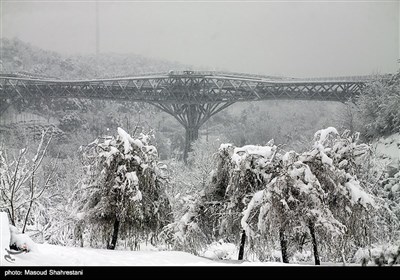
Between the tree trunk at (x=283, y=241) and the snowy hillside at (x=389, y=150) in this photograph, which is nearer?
the tree trunk at (x=283, y=241)

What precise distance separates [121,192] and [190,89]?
9305 millimetres

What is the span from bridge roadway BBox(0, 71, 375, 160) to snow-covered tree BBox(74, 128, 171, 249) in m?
7.72

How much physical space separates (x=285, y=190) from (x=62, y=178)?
1441cm

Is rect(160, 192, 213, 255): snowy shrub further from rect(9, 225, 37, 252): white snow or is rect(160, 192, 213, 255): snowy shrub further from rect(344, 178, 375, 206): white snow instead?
rect(9, 225, 37, 252): white snow

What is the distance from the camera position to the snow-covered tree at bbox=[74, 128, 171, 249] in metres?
7.43

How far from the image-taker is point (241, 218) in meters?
6.98

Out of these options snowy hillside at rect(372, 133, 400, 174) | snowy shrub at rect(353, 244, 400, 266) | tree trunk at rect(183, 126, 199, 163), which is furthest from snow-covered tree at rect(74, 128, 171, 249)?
tree trunk at rect(183, 126, 199, 163)

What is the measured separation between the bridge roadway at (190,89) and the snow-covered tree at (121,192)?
25.3ft

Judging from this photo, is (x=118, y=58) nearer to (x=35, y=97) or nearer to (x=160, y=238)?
(x=35, y=97)

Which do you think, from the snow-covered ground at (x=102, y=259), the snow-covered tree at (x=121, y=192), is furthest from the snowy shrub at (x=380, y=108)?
the snow-covered ground at (x=102, y=259)

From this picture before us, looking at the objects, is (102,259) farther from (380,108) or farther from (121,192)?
(380,108)

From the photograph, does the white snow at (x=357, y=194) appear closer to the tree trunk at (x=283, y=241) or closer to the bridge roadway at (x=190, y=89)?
the tree trunk at (x=283, y=241)

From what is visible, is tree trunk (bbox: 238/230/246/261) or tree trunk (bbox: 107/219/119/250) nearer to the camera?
tree trunk (bbox: 238/230/246/261)

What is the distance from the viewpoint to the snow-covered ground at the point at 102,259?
4.66m
